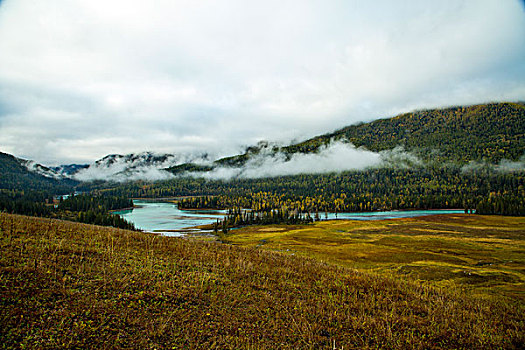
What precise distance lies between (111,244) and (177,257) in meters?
3.99

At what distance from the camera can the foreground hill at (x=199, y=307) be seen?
23.3 feet

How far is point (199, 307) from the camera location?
9.27 metres

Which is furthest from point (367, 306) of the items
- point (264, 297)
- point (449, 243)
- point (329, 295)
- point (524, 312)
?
point (449, 243)

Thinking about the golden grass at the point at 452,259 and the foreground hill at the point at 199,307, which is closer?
the foreground hill at the point at 199,307

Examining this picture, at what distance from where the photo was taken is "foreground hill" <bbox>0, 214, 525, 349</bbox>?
23.3 ft

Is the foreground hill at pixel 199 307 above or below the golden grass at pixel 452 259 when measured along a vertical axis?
above

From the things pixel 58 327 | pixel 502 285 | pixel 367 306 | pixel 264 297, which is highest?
pixel 58 327

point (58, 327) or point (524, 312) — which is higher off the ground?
point (58, 327)

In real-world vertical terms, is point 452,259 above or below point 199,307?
below

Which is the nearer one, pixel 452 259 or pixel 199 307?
pixel 199 307

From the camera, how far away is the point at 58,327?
6.63 meters

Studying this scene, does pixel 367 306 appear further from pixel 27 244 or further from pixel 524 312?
pixel 27 244

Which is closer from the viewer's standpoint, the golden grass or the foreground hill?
the foreground hill

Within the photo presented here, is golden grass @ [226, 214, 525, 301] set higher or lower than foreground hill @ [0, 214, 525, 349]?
lower
